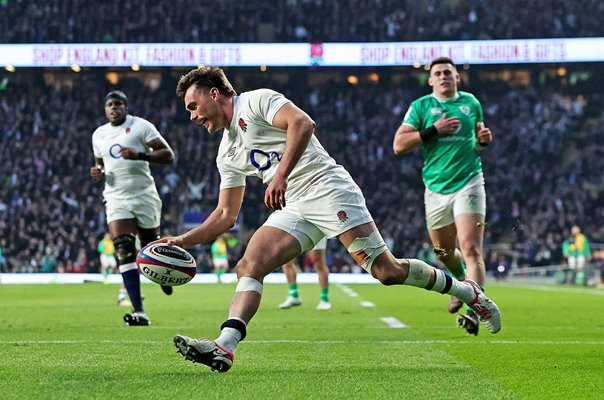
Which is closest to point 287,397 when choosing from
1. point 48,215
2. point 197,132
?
point 48,215

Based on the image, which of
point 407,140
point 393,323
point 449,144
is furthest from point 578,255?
point 407,140

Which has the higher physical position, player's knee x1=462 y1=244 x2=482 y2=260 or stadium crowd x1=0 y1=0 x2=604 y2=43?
stadium crowd x1=0 y1=0 x2=604 y2=43

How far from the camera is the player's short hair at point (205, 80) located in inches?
210

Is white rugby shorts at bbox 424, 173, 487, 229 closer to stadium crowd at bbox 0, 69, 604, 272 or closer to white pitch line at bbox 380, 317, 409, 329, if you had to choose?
white pitch line at bbox 380, 317, 409, 329

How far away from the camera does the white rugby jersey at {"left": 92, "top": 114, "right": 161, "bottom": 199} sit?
9635 millimetres

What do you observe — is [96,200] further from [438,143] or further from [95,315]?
[438,143]

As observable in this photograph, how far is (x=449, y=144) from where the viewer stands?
27.5 feet

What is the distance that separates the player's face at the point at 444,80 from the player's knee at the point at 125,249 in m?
3.27

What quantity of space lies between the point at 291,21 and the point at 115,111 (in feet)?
103

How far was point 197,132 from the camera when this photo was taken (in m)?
39.4

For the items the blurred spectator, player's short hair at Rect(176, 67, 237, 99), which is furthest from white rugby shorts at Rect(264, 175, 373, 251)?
the blurred spectator

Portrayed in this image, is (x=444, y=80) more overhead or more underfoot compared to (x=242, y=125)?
more overhead

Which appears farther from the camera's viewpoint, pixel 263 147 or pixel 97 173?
pixel 97 173

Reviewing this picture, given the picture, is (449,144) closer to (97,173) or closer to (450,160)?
(450,160)
